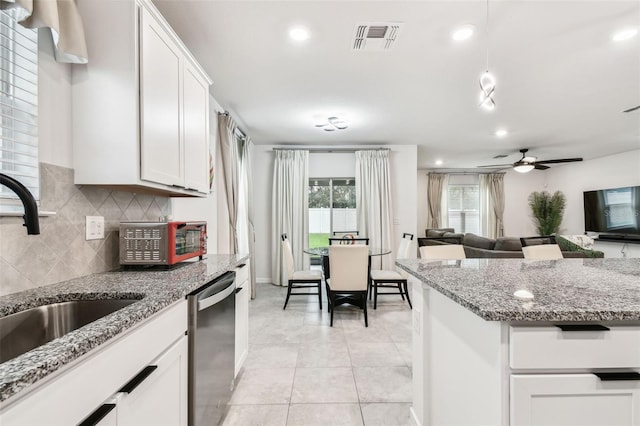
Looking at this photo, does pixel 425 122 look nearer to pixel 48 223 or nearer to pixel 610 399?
→ pixel 610 399

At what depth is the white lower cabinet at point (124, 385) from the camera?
1.93 feet

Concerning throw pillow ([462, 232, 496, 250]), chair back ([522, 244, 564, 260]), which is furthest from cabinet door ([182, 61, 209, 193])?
throw pillow ([462, 232, 496, 250])

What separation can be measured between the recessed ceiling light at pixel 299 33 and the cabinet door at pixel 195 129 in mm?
730

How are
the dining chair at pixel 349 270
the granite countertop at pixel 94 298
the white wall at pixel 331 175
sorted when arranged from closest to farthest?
the granite countertop at pixel 94 298 < the dining chair at pixel 349 270 < the white wall at pixel 331 175

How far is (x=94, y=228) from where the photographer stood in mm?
1477

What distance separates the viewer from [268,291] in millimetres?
4805

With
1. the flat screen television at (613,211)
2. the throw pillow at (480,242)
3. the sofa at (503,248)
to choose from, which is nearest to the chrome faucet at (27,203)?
the sofa at (503,248)

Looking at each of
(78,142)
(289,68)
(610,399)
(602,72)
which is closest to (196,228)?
(78,142)

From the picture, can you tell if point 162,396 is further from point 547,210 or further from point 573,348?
point 547,210

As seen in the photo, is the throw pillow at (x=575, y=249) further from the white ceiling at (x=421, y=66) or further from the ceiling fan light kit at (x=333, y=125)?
the ceiling fan light kit at (x=333, y=125)

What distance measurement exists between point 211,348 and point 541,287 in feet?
5.01

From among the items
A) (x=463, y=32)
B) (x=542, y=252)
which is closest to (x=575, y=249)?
(x=542, y=252)

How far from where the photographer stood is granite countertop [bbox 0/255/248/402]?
0.56 metres

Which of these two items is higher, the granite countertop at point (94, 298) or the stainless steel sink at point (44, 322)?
the granite countertop at point (94, 298)
